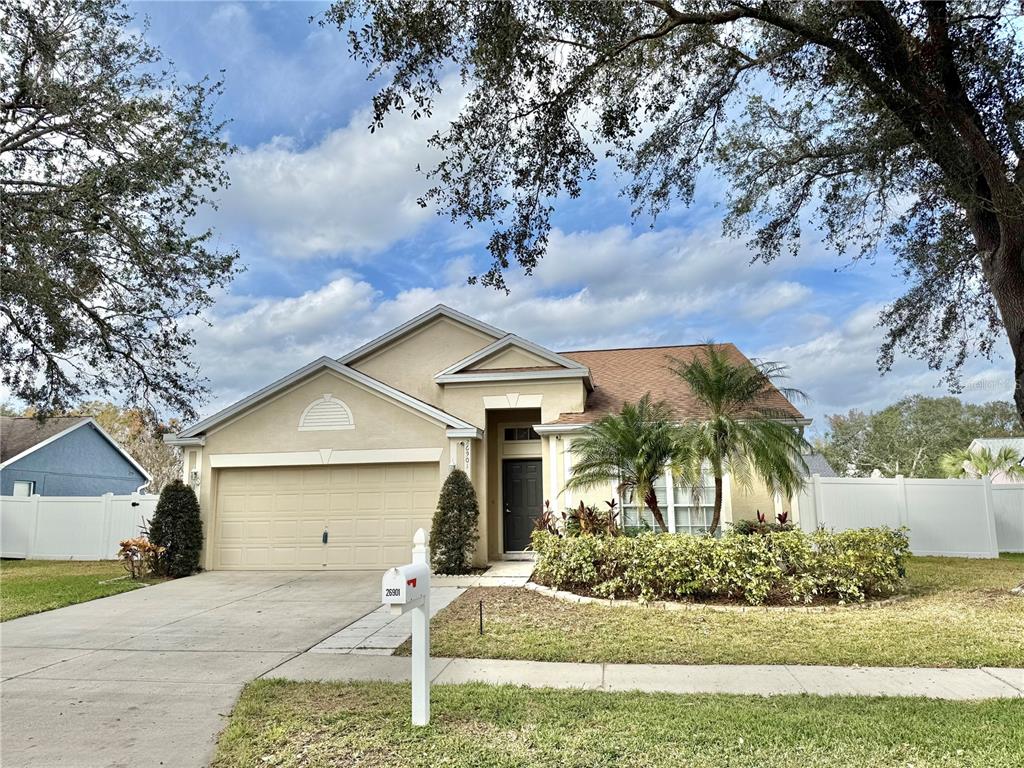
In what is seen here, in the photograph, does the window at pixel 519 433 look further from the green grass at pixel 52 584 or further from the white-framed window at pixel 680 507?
the green grass at pixel 52 584

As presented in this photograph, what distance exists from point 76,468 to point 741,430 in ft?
87.7

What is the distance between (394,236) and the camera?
A: 15727 mm

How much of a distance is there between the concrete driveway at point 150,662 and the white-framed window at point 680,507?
551 centimetres

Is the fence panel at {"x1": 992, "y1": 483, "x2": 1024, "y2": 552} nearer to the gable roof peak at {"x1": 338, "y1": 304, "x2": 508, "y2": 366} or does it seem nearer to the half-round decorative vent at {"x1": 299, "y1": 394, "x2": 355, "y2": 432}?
the gable roof peak at {"x1": 338, "y1": 304, "x2": 508, "y2": 366}

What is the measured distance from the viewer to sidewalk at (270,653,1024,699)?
18.7 feet

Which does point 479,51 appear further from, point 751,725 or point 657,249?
point 751,725

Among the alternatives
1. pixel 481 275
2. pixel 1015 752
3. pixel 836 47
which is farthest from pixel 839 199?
pixel 1015 752

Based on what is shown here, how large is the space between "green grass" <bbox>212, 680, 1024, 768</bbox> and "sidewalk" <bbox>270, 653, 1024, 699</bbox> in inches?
12.2

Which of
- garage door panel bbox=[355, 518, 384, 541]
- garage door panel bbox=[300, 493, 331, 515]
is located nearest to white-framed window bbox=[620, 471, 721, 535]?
garage door panel bbox=[355, 518, 384, 541]

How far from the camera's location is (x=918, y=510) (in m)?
15.3

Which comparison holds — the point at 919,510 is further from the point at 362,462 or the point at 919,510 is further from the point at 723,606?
the point at 362,462

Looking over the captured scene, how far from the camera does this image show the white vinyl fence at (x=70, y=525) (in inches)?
713

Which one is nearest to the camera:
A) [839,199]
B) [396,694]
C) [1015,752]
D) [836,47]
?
[1015,752]

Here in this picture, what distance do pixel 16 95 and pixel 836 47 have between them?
1203 cm
